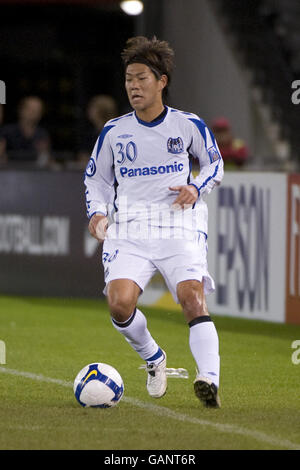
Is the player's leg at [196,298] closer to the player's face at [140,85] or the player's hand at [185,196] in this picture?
the player's hand at [185,196]

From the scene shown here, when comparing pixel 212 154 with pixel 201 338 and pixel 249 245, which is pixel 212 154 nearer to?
pixel 201 338

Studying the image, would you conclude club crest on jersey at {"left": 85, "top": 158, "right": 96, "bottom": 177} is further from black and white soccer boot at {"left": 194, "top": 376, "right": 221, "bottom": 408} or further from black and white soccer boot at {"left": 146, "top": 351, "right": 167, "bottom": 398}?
black and white soccer boot at {"left": 194, "top": 376, "right": 221, "bottom": 408}

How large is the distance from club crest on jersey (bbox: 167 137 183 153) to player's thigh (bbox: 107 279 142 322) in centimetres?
84

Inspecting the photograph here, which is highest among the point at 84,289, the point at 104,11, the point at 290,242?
the point at 104,11

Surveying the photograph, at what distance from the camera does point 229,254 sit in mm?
12125

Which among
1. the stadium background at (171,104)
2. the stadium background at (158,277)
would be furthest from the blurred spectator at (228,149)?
the stadium background at (171,104)

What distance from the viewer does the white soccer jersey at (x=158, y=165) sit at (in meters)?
7.15

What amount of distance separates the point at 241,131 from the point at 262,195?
8.89 meters

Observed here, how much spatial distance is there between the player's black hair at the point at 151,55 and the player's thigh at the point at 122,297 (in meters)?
1.27

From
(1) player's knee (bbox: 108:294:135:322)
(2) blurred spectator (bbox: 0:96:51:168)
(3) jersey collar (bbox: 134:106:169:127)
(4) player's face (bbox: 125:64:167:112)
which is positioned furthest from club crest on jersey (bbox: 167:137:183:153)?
(2) blurred spectator (bbox: 0:96:51:168)

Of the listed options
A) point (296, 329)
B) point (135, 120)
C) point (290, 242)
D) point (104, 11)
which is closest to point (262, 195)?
point (290, 242)

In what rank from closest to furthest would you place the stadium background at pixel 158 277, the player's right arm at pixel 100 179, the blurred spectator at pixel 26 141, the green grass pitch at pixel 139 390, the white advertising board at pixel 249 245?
the green grass pitch at pixel 139 390 < the stadium background at pixel 158 277 < the player's right arm at pixel 100 179 < the white advertising board at pixel 249 245 < the blurred spectator at pixel 26 141

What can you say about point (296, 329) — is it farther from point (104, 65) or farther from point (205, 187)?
point (104, 65)

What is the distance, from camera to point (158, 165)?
715cm
